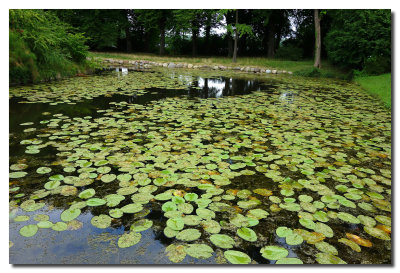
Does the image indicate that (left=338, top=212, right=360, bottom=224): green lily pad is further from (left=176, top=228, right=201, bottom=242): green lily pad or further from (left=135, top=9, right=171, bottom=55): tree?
(left=135, top=9, right=171, bottom=55): tree

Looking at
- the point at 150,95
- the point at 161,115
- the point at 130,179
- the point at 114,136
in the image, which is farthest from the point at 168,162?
the point at 150,95

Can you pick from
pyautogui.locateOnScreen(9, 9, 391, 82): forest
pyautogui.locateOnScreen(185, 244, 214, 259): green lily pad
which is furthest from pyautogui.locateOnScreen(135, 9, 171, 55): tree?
pyautogui.locateOnScreen(185, 244, 214, 259): green lily pad

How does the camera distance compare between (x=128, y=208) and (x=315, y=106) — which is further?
(x=315, y=106)

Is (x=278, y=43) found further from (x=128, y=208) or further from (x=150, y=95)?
(x=128, y=208)

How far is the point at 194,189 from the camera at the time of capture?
79.4 inches

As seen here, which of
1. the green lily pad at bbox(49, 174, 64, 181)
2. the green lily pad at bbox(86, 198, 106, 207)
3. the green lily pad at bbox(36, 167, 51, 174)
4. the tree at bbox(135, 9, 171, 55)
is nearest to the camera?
the green lily pad at bbox(86, 198, 106, 207)

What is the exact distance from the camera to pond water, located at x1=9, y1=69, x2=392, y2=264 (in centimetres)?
140

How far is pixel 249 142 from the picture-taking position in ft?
10.2

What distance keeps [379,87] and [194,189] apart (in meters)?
7.65

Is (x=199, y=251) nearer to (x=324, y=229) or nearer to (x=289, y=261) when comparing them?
(x=289, y=261)

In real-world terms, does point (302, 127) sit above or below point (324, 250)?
above

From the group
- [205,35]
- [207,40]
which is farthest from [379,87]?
[205,35]

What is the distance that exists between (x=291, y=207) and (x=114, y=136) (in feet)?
7.41

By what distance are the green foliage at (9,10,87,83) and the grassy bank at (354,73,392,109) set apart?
8.23m
